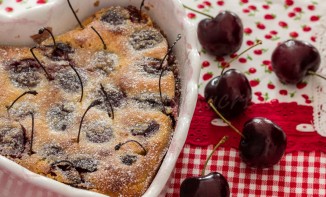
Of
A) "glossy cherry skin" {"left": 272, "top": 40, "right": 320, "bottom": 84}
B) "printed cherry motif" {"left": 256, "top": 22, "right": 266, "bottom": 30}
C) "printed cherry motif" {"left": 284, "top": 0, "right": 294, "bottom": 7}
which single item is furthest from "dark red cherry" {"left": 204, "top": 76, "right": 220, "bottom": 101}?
"printed cherry motif" {"left": 284, "top": 0, "right": 294, "bottom": 7}

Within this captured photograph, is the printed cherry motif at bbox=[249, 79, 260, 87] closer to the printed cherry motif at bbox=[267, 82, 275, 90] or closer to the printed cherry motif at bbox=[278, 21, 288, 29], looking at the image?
the printed cherry motif at bbox=[267, 82, 275, 90]

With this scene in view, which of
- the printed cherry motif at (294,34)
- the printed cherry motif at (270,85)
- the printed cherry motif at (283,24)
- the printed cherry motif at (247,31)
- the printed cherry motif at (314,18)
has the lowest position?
the printed cherry motif at (270,85)

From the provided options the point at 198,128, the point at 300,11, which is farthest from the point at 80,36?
the point at 300,11

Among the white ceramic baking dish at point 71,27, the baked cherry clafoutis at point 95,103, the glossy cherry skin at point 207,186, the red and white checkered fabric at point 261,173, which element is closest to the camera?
the white ceramic baking dish at point 71,27

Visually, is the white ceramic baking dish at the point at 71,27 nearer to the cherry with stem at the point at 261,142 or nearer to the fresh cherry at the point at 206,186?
the fresh cherry at the point at 206,186

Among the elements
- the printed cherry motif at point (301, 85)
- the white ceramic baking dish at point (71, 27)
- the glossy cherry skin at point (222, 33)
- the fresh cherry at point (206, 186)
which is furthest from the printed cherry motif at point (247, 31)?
the fresh cherry at point (206, 186)

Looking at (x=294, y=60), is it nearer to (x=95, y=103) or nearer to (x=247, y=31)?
(x=247, y=31)

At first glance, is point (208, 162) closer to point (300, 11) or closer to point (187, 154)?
point (187, 154)
